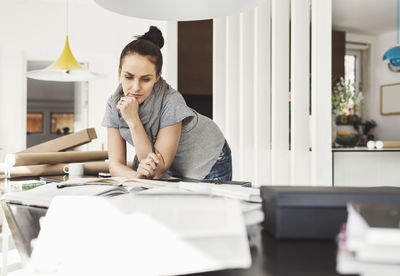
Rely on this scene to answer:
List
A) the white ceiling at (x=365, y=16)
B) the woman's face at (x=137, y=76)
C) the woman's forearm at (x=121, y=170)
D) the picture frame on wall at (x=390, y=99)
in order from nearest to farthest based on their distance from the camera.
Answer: the woman's forearm at (x=121, y=170) → the woman's face at (x=137, y=76) → the white ceiling at (x=365, y=16) → the picture frame on wall at (x=390, y=99)

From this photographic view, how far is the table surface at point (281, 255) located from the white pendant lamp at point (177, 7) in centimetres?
79

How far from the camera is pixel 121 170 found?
160cm

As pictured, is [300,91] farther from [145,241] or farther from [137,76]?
[145,241]

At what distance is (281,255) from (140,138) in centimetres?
117

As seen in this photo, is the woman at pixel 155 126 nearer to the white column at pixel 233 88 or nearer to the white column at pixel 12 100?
the white column at pixel 233 88

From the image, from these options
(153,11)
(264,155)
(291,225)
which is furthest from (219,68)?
(291,225)

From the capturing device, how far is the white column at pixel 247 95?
2.69 metres

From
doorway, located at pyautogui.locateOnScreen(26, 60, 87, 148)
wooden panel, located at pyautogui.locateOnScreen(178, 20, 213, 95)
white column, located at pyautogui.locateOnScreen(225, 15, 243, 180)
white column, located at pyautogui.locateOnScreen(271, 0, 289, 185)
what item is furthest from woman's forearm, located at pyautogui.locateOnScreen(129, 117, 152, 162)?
doorway, located at pyautogui.locateOnScreen(26, 60, 87, 148)

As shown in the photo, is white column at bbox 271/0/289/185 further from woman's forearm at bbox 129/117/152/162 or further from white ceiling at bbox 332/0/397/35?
white ceiling at bbox 332/0/397/35

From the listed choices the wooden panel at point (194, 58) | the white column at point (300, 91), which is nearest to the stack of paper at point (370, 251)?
the white column at point (300, 91)

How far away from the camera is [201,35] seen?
11.4 feet

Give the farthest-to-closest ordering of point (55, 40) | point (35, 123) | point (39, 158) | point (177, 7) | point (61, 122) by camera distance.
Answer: point (35, 123) → point (61, 122) → point (55, 40) → point (39, 158) → point (177, 7)

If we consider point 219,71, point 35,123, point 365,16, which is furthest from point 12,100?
point 35,123

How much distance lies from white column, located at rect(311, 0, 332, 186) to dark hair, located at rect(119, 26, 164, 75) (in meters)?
0.80
